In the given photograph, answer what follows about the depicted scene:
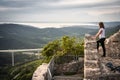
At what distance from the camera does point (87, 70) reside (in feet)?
29.3

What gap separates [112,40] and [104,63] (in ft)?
11.2

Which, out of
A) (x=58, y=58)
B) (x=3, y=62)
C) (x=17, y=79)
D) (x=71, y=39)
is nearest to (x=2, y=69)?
(x=3, y=62)

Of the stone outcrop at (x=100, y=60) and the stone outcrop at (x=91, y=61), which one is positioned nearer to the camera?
the stone outcrop at (x=91, y=61)

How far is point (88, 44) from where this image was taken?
47.2 ft

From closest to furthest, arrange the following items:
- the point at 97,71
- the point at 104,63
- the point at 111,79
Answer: the point at 97,71, the point at 111,79, the point at 104,63

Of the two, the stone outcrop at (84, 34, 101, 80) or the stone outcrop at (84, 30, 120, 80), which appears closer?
the stone outcrop at (84, 34, 101, 80)

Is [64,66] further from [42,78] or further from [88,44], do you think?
[42,78]

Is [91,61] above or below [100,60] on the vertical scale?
above

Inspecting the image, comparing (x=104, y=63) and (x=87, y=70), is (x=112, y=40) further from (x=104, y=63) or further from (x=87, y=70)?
(x=87, y=70)

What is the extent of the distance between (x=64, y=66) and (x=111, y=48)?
308cm

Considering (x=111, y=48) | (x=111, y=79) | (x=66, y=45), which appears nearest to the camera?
(x=111, y=79)

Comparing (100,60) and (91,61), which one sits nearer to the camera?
(91,61)

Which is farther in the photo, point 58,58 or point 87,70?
point 58,58

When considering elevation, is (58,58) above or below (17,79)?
above
